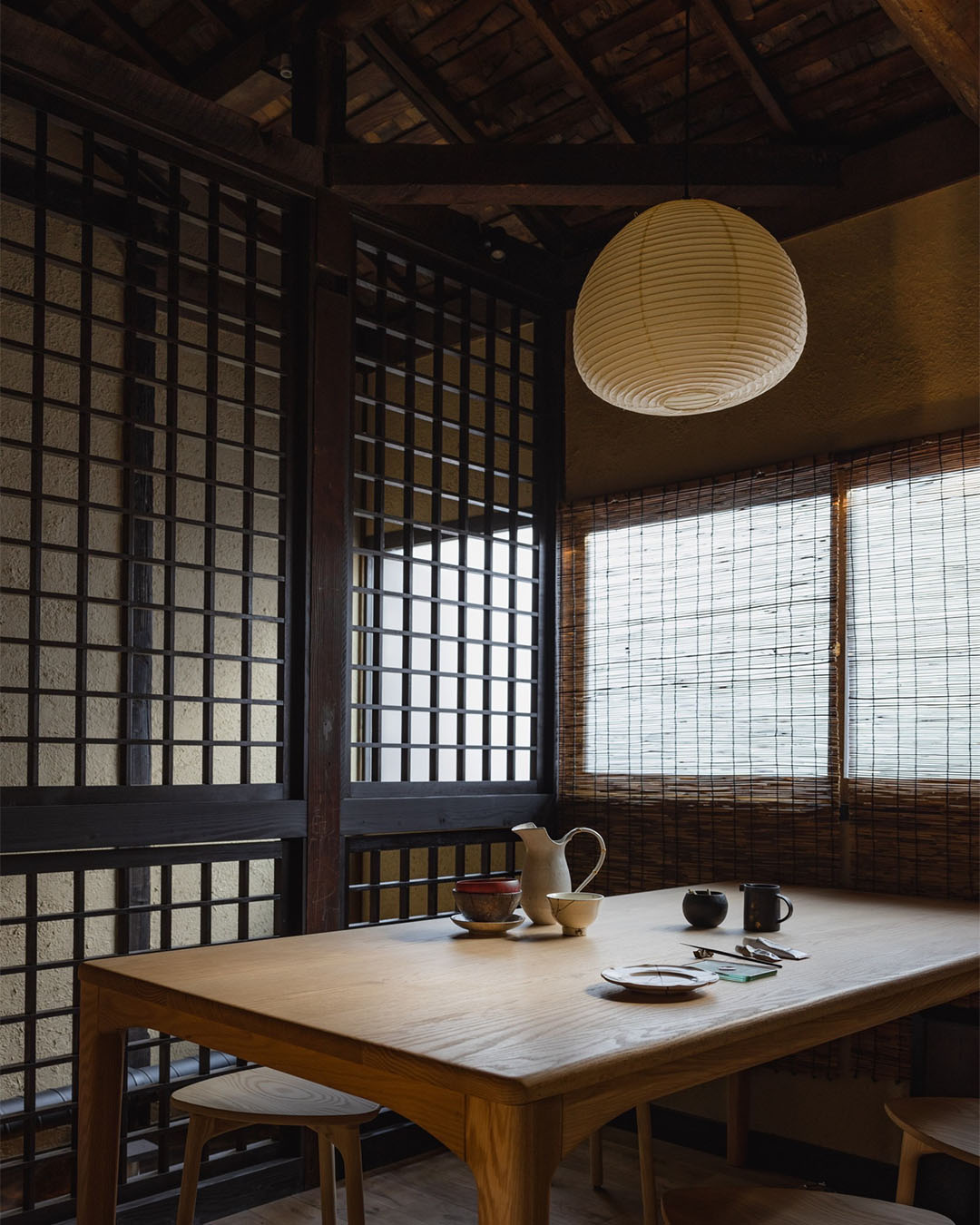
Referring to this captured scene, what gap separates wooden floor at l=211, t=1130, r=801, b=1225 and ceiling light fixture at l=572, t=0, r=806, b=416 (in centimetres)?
202

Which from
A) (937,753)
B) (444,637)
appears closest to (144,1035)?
(444,637)

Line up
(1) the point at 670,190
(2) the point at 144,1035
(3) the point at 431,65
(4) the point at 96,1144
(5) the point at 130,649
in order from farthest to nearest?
1. (2) the point at 144,1035
2. (3) the point at 431,65
3. (1) the point at 670,190
4. (5) the point at 130,649
5. (4) the point at 96,1144

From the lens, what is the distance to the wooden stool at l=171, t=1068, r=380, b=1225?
197cm

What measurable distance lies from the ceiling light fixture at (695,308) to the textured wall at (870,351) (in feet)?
3.28

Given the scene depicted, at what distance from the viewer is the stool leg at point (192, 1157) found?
204 centimetres

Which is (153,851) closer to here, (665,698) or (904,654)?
(665,698)

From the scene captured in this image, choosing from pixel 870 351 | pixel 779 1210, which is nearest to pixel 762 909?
pixel 779 1210

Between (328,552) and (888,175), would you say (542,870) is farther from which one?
(888,175)

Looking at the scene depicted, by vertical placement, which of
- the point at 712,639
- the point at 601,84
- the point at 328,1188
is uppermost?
the point at 601,84

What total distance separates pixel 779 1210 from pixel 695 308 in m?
1.51

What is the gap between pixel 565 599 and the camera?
3812 millimetres

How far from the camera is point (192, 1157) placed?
6.74 feet

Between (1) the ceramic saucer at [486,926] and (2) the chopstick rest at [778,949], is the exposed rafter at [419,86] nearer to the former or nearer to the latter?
(1) the ceramic saucer at [486,926]

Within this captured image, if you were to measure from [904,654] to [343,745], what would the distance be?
1.54 meters
